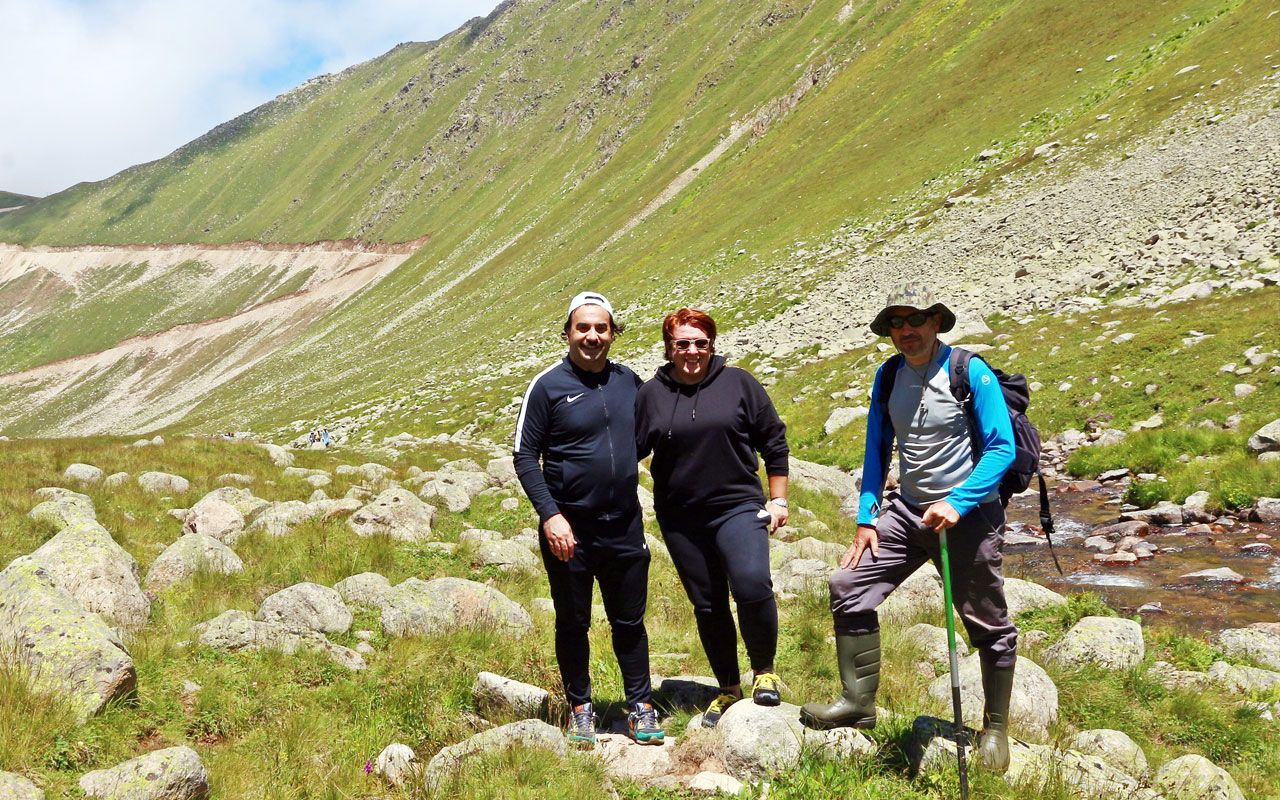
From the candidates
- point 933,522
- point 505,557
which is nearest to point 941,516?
point 933,522

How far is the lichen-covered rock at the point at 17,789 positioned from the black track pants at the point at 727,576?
13.0ft

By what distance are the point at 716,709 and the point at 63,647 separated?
4496 millimetres

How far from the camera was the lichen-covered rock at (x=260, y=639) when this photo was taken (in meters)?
6.39

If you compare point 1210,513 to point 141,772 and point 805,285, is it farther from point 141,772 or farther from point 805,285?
point 805,285

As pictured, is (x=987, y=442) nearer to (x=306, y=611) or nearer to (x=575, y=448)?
(x=575, y=448)

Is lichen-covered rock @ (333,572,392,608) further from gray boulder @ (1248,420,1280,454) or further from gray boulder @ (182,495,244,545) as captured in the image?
gray boulder @ (1248,420,1280,454)

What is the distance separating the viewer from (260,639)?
21.3ft

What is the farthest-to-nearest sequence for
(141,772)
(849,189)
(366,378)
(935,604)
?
(366,378)
(849,189)
(935,604)
(141,772)

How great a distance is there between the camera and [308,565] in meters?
9.23

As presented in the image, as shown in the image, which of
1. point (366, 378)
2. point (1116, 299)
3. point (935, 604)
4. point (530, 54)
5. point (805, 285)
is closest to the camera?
point (935, 604)

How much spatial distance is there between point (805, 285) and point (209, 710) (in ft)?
106

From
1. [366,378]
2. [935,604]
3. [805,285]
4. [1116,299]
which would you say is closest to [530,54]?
[366,378]

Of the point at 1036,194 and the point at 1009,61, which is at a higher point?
the point at 1009,61

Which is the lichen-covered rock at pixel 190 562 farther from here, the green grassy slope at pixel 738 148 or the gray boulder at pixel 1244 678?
the green grassy slope at pixel 738 148
